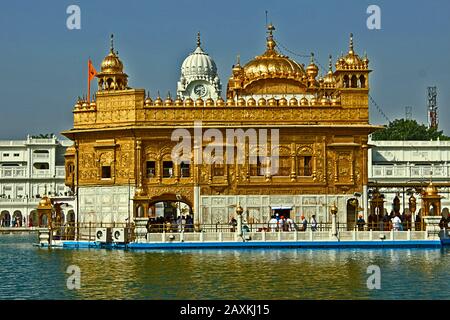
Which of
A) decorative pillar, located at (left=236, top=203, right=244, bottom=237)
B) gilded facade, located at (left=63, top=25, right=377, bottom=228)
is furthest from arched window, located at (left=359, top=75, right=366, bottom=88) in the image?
decorative pillar, located at (left=236, top=203, right=244, bottom=237)

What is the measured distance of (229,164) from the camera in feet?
129

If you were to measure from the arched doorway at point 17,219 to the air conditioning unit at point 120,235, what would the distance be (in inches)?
1799

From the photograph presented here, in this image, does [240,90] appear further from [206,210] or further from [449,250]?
[449,250]

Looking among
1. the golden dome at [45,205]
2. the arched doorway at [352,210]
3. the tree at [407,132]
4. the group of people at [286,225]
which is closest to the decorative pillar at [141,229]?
the golden dome at [45,205]

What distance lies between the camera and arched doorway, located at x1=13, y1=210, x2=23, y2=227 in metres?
80.2

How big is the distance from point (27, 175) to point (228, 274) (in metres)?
63.0

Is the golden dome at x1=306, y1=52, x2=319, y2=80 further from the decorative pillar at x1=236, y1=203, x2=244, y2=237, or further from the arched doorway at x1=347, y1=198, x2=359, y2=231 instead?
the decorative pillar at x1=236, y1=203, x2=244, y2=237

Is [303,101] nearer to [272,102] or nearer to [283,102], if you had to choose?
[283,102]

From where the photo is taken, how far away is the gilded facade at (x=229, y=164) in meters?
39.4

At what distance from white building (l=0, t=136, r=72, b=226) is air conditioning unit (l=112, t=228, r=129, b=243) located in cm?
4440
